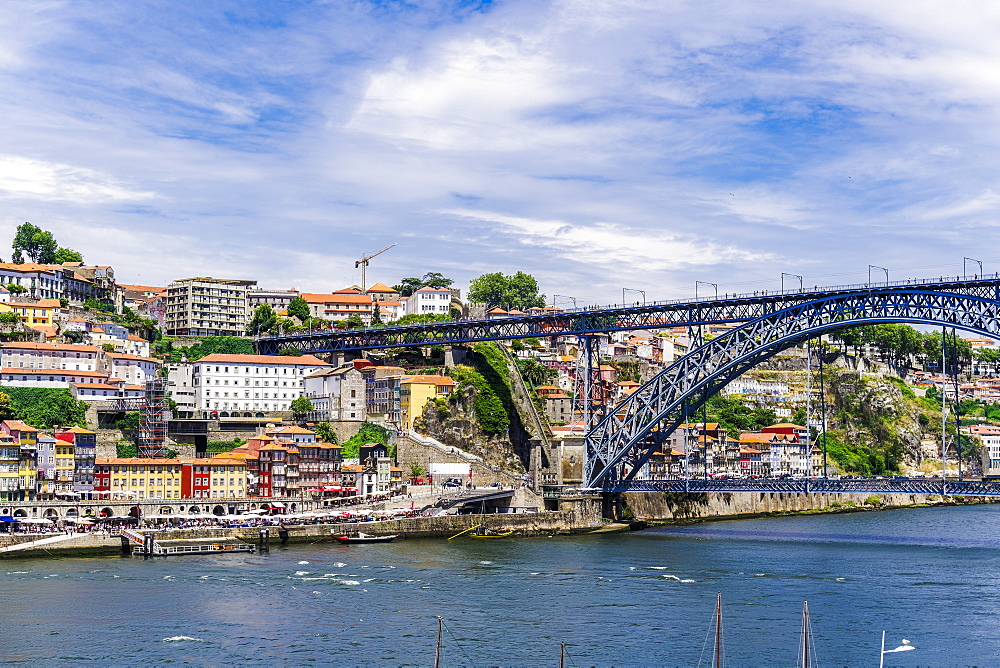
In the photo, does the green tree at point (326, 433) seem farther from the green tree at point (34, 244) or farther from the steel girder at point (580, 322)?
the green tree at point (34, 244)

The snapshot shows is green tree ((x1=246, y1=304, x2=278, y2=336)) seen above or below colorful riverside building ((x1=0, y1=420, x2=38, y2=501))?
above

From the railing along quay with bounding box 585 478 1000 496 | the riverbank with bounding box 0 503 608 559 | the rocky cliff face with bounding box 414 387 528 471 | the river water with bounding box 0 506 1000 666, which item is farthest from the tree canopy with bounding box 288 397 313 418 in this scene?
the river water with bounding box 0 506 1000 666

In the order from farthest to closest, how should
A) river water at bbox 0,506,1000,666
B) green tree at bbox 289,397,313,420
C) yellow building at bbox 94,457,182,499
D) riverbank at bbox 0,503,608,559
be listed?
1. green tree at bbox 289,397,313,420
2. yellow building at bbox 94,457,182,499
3. riverbank at bbox 0,503,608,559
4. river water at bbox 0,506,1000,666

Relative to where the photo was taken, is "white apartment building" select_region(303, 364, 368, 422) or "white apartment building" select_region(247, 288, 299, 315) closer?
"white apartment building" select_region(303, 364, 368, 422)

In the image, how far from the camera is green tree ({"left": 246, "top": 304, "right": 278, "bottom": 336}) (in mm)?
107312

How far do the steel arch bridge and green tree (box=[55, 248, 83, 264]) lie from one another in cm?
5959

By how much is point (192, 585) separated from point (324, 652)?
12.8 m

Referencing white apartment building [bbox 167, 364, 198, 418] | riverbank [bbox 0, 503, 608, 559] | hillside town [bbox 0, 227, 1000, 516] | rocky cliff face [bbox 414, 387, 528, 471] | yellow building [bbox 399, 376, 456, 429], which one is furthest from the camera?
white apartment building [bbox 167, 364, 198, 418]

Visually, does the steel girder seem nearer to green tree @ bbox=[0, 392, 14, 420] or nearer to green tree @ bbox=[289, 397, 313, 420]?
green tree @ bbox=[289, 397, 313, 420]

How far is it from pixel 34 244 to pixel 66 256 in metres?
3.08

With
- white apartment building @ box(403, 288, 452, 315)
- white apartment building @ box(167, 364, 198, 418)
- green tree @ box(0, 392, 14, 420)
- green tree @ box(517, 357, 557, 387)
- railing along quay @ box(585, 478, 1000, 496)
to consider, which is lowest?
railing along quay @ box(585, 478, 1000, 496)

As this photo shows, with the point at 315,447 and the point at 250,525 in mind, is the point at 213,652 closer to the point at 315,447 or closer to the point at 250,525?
the point at 250,525

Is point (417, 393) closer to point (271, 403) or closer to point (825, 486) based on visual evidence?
point (271, 403)

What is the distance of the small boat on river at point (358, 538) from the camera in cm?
6334
